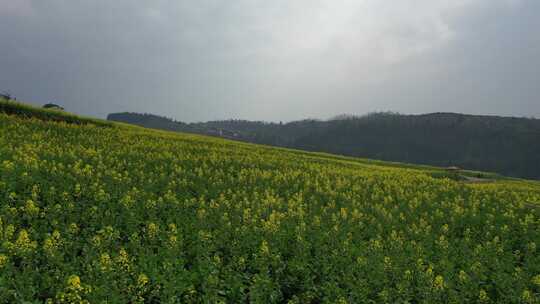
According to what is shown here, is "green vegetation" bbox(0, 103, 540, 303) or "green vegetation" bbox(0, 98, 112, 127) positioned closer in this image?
"green vegetation" bbox(0, 103, 540, 303)

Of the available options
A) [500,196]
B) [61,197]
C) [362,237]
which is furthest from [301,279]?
[500,196]

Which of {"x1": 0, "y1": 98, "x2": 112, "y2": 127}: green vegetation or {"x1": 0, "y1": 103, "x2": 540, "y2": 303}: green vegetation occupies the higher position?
{"x1": 0, "y1": 98, "x2": 112, "y2": 127}: green vegetation

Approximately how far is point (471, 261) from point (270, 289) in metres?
6.12

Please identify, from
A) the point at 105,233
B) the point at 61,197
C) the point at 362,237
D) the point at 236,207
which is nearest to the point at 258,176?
the point at 236,207

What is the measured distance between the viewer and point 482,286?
9031mm

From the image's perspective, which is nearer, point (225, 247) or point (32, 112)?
point (225, 247)

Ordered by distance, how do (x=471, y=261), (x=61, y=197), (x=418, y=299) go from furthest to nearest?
(x=61, y=197) → (x=471, y=261) → (x=418, y=299)

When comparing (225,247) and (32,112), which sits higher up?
(32,112)

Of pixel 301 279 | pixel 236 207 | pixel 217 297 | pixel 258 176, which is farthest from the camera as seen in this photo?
pixel 258 176

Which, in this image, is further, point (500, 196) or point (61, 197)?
point (500, 196)

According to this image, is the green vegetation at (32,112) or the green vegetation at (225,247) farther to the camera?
the green vegetation at (32,112)

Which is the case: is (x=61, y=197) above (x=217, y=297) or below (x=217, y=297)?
above

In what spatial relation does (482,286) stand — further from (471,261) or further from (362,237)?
(362,237)

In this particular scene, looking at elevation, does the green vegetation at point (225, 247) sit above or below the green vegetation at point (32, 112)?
below
